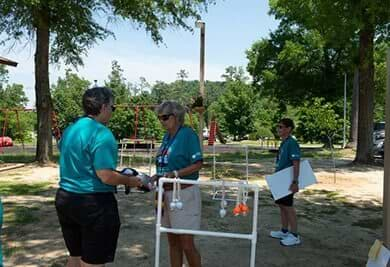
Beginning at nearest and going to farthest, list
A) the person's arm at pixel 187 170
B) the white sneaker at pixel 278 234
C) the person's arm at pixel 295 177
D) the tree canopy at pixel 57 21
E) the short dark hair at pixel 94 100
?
1. the short dark hair at pixel 94 100
2. the person's arm at pixel 187 170
3. the person's arm at pixel 295 177
4. the white sneaker at pixel 278 234
5. the tree canopy at pixel 57 21

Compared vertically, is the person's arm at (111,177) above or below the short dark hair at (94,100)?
below

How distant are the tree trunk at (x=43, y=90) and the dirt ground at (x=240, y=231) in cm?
551

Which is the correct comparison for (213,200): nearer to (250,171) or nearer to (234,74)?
(250,171)

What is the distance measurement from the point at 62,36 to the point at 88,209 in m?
14.6

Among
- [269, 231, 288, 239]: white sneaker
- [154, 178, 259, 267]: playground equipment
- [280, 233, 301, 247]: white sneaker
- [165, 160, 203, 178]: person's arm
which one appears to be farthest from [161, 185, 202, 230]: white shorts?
[269, 231, 288, 239]: white sneaker

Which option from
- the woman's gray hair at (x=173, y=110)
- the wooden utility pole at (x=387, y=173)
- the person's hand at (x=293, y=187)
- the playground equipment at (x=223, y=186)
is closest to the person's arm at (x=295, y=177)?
the person's hand at (x=293, y=187)

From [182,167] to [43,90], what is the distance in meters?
12.7

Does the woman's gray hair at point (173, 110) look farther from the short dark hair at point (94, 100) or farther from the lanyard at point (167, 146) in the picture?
the short dark hair at point (94, 100)

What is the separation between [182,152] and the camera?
4027 millimetres

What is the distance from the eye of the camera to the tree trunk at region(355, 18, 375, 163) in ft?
53.1

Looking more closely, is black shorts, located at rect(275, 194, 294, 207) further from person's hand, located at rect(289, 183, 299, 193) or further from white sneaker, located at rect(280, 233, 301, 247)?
white sneaker, located at rect(280, 233, 301, 247)

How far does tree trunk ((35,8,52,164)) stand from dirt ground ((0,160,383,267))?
5510 millimetres

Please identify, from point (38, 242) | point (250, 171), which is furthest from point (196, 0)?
point (38, 242)

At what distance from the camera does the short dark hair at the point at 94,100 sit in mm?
3266
